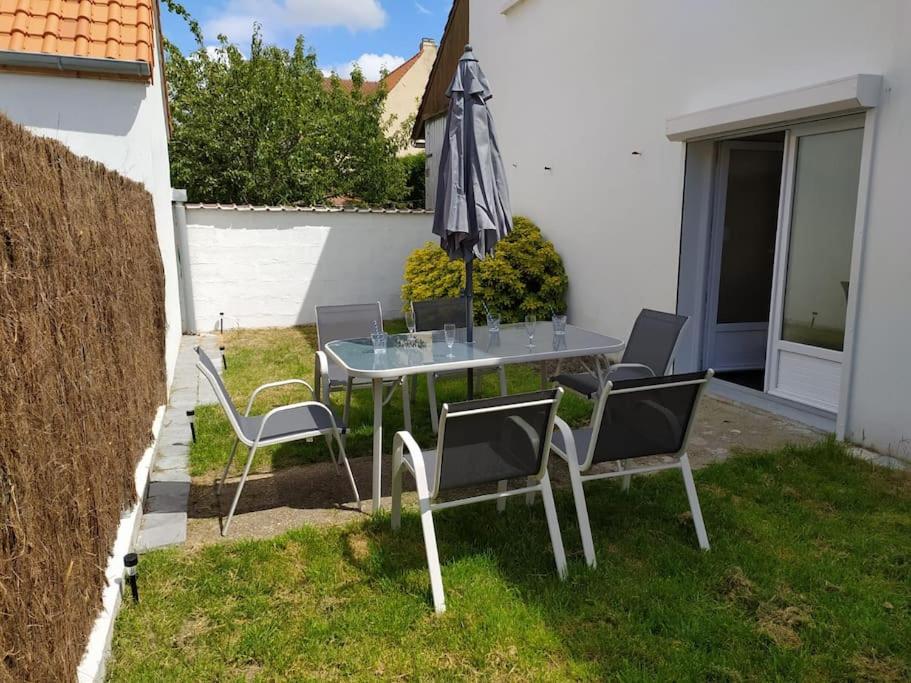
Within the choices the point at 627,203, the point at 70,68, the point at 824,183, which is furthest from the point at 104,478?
the point at 627,203

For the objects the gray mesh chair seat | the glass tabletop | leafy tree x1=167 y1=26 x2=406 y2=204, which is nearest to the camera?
the gray mesh chair seat

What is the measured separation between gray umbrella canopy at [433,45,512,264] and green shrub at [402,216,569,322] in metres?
4.21

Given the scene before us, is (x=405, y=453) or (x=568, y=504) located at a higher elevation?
(x=405, y=453)

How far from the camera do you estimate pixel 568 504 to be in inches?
156

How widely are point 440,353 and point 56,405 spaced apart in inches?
95.8

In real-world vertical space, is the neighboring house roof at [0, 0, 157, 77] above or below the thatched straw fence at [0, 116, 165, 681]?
above

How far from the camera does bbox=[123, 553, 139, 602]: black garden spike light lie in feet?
9.07

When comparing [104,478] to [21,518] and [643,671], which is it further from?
[643,671]

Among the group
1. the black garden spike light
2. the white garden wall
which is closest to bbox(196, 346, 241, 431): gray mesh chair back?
the black garden spike light

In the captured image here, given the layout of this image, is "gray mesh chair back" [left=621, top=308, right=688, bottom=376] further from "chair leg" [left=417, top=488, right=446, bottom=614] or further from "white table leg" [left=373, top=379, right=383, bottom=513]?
"chair leg" [left=417, top=488, right=446, bottom=614]

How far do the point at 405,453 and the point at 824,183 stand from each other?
4.48 m

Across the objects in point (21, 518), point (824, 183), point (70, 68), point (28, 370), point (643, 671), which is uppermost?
point (70, 68)

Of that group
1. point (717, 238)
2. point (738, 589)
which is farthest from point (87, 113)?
point (738, 589)

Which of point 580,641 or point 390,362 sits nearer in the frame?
point 580,641
